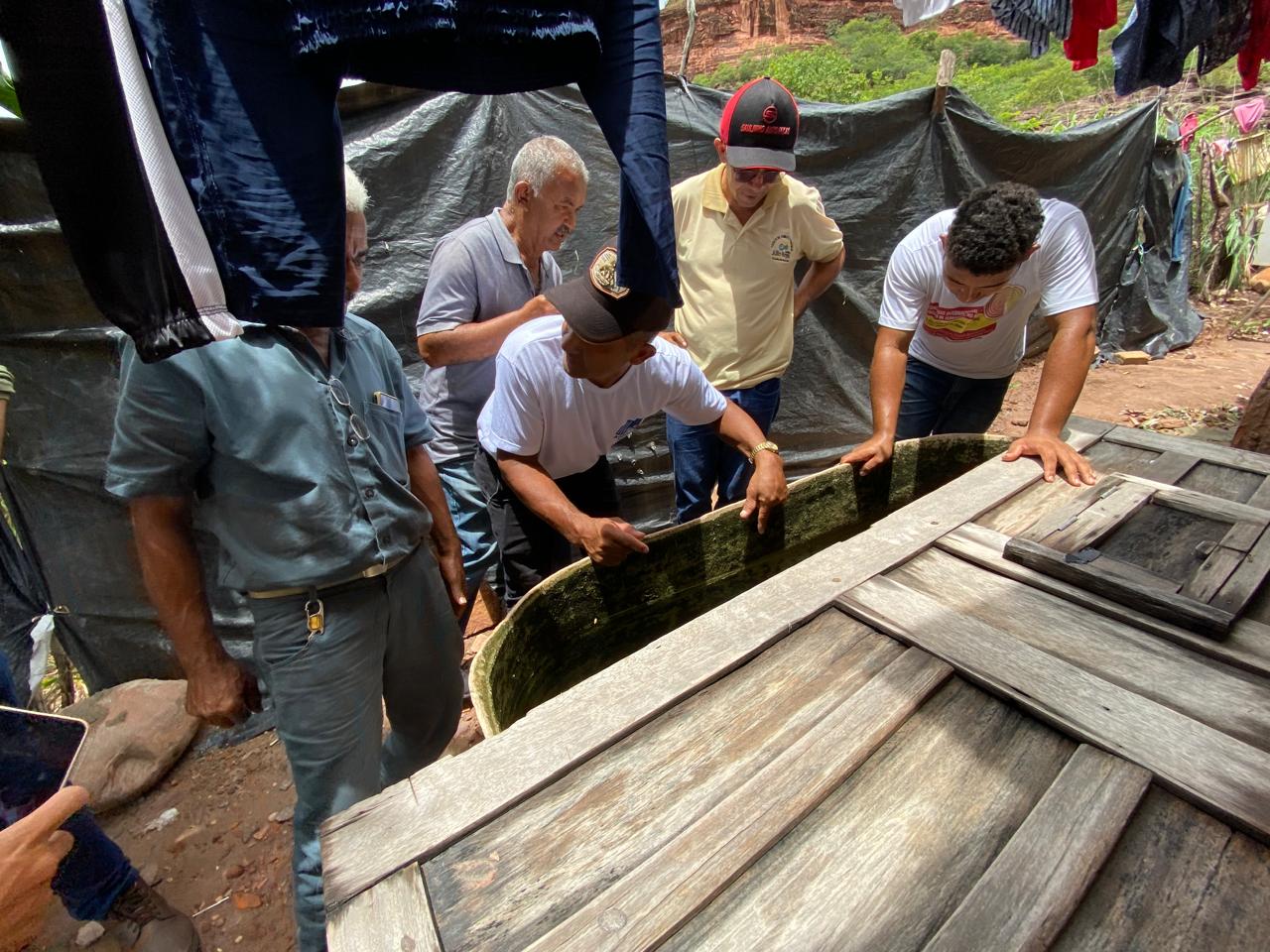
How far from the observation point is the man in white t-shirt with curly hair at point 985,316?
6.85ft

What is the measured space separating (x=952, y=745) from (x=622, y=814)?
51cm

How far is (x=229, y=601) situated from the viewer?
3.01m

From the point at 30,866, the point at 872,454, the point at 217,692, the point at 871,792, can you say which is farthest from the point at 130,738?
the point at 872,454

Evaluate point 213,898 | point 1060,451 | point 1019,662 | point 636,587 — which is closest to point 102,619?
point 213,898

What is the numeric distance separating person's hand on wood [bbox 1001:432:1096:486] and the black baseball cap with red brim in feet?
4.64

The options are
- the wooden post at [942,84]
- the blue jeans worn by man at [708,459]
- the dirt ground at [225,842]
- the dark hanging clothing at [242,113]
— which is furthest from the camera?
the wooden post at [942,84]

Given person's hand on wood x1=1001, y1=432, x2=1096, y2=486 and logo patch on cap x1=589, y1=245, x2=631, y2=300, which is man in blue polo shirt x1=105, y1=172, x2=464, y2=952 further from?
person's hand on wood x1=1001, y1=432, x2=1096, y2=486

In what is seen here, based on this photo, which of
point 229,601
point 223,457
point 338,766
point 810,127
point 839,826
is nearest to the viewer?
point 839,826

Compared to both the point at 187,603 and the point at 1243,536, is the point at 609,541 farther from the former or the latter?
the point at 1243,536

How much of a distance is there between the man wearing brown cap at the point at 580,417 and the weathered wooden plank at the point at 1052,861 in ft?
3.57

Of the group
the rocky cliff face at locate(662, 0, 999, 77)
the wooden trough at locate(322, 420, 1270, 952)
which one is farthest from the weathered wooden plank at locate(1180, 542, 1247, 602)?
the rocky cliff face at locate(662, 0, 999, 77)

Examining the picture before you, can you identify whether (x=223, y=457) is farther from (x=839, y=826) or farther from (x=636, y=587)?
(x=839, y=826)

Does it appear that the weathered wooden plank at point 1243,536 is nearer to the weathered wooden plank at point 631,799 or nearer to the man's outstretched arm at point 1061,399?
the man's outstretched arm at point 1061,399

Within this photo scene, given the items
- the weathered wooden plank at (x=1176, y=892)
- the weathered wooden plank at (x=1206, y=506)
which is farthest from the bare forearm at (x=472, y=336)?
the weathered wooden plank at (x=1176, y=892)
